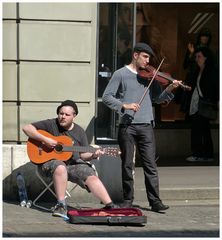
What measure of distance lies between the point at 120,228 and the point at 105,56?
103 inches

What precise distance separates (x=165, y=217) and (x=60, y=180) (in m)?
1.29

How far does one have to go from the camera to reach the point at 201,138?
11.9 m

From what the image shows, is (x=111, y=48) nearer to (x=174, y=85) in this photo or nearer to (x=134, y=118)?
(x=134, y=118)

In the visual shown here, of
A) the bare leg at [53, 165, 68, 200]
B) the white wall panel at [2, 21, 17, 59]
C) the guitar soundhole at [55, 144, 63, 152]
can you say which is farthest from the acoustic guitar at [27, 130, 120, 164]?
the white wall panel at [2, 21, 17, 59]

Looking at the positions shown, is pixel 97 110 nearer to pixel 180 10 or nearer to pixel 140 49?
pixel 140 49

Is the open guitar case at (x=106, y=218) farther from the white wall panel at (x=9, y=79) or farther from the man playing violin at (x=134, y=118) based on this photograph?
the white wall panel at (x=9, y=79)

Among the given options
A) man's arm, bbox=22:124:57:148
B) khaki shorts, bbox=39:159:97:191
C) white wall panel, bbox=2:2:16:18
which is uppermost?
white wall panel, bbox=2:2:16:18

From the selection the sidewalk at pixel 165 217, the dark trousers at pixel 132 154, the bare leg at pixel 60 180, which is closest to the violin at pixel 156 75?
the dark trousers at pixel 132 154

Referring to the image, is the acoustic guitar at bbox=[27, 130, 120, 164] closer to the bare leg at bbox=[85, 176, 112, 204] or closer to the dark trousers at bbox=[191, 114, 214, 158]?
the bare leg at bbox=[85, 176, 112, 204]

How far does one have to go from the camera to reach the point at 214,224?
805 centimetres

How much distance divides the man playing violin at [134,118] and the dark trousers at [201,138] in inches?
134

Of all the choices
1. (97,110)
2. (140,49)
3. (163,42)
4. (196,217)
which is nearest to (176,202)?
(196,217)

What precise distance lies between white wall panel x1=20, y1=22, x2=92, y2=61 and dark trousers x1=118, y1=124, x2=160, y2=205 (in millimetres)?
1220

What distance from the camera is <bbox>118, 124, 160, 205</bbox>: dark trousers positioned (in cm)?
845
